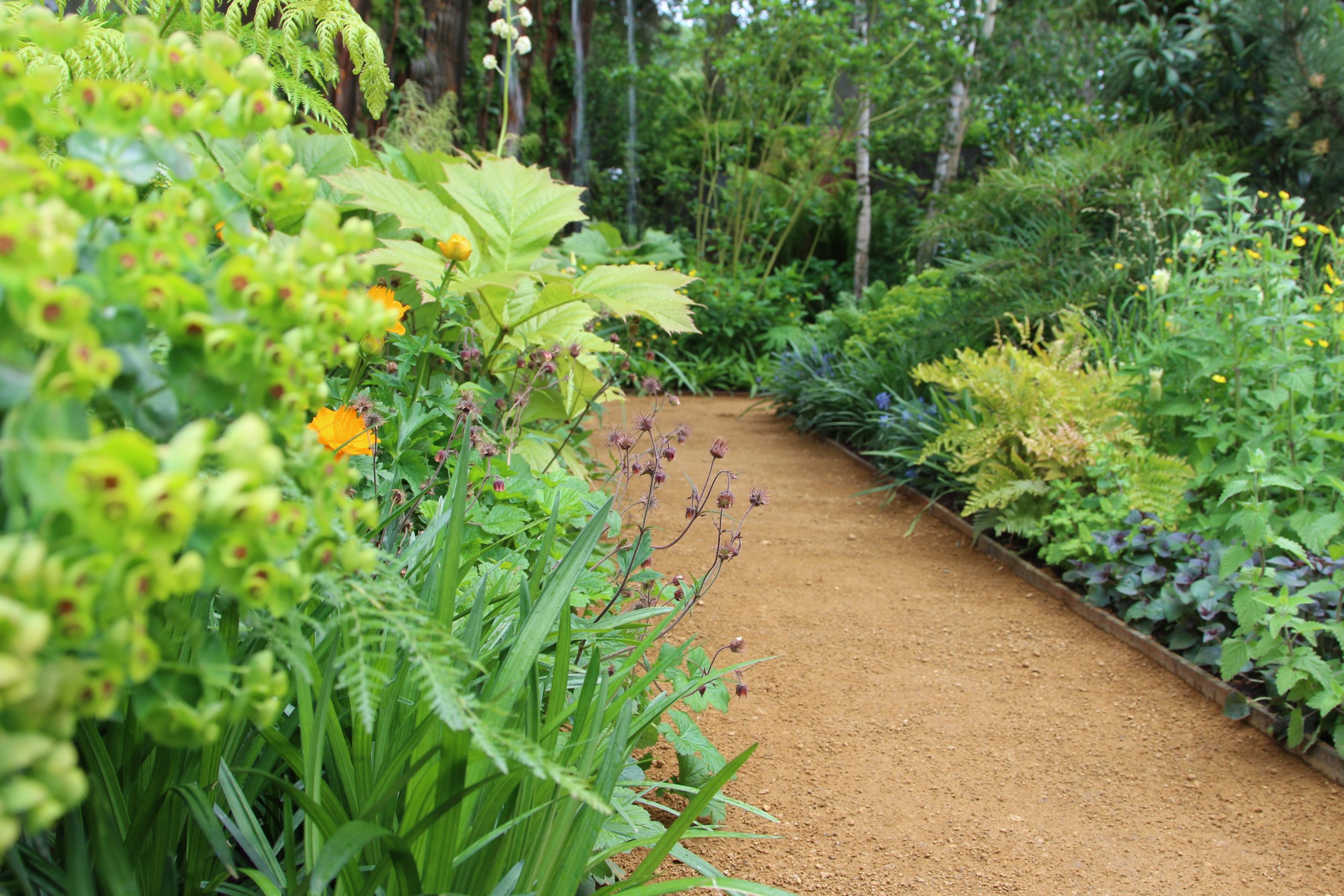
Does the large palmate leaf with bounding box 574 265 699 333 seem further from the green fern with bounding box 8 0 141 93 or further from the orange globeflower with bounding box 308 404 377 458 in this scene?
the green fern with bounding box 8 0 141 93

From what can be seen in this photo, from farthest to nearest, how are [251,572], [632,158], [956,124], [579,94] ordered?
[632,158]
[956,124]
[579,94]
[251,572]

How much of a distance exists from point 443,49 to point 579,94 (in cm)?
328

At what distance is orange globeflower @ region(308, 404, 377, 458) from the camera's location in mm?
1566

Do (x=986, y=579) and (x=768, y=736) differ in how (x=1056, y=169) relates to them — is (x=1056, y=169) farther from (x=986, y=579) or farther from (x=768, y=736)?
(x=768, y=736)

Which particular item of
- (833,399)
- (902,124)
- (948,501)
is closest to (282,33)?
(948,501)

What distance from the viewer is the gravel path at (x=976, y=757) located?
69.4 inches

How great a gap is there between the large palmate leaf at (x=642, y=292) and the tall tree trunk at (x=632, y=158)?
28.2ft

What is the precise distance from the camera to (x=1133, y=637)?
2.82 meters

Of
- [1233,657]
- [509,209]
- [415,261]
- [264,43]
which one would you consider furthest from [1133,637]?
[264,43]

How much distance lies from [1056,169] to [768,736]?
4.84 metres

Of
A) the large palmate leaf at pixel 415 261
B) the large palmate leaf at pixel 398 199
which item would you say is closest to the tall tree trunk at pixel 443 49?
the large palmate leaf at pixel 398 199

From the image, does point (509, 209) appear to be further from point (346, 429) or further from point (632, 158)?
point (632, 158)

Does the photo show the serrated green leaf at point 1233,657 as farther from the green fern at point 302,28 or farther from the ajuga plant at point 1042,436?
the green fern at point 302,28

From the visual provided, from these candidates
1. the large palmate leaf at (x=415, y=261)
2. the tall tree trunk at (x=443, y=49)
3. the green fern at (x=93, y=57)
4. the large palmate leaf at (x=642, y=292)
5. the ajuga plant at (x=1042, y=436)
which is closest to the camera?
the green fern at (x=93, y=57)
